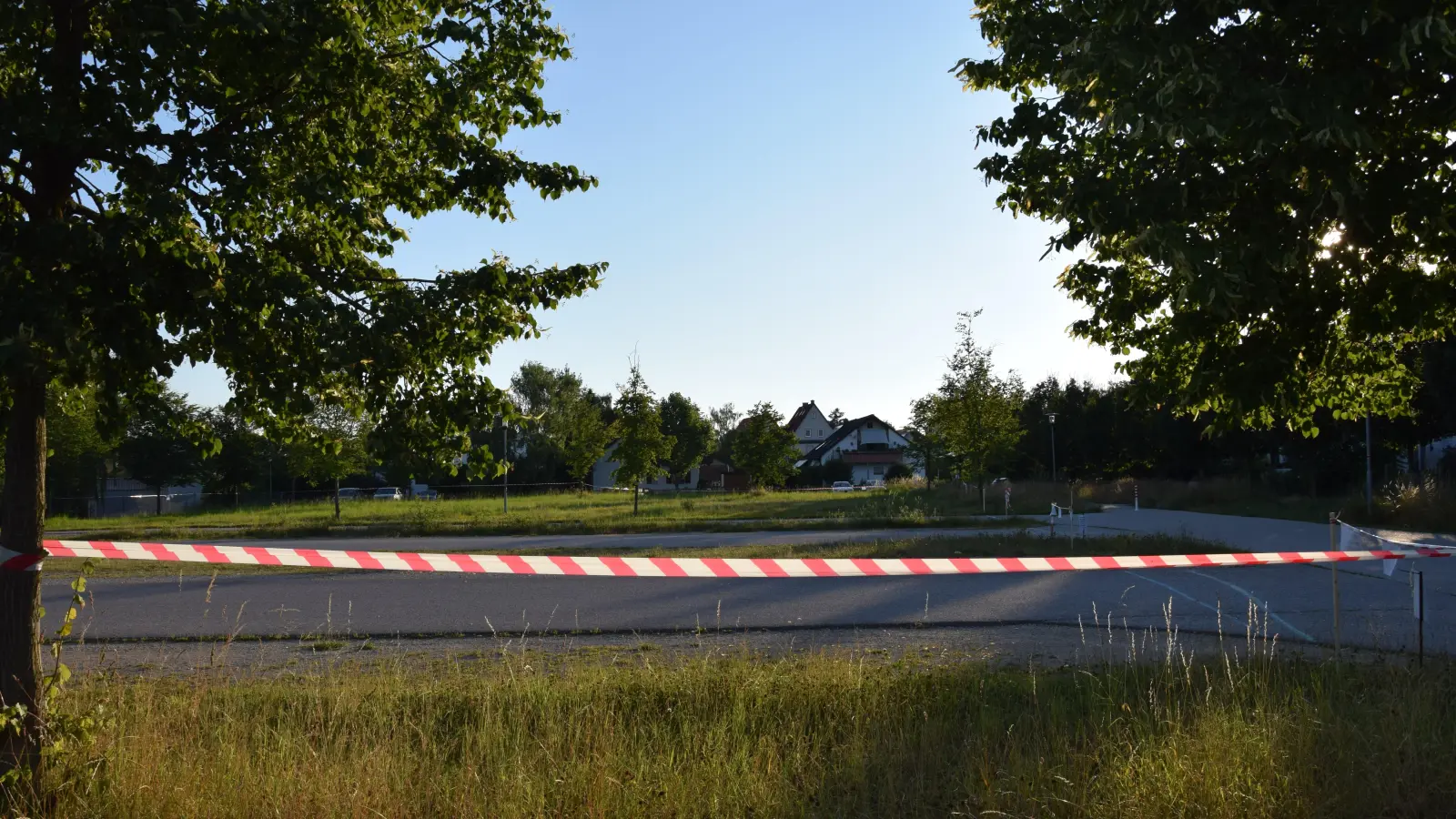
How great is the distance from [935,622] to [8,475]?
26.1 feet

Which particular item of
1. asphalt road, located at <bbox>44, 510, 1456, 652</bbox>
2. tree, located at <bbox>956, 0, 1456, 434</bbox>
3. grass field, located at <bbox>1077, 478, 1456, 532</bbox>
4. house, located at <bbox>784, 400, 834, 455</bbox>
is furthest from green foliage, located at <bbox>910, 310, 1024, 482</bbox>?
house, located at <bbox>784, 400, 834, 455</bbox>

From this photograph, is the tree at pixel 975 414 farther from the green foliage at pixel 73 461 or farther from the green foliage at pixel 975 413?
the green foliage at pixel 73 461

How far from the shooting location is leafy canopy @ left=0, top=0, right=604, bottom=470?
422cm

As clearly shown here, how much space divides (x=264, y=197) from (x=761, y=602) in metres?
8.09

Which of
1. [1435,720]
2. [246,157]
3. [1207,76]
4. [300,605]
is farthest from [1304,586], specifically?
[246,157]

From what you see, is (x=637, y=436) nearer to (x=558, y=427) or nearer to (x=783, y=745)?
(x=783, y=745)

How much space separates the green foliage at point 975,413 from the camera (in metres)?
32.2

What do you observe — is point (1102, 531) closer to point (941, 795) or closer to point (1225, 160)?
point (1225, 160)

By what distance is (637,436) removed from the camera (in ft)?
131

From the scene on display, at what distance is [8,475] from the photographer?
4.66 metres

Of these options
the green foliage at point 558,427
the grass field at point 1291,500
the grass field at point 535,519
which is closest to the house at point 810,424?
the green foliage at point 558,427

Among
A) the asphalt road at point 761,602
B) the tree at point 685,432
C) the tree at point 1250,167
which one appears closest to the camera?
the tree at point 1250,167

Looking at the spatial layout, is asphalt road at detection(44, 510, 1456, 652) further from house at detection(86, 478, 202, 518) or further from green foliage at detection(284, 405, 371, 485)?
house at detection(86, 478, 202, 518)

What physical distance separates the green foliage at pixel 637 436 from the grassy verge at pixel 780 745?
32.8m
